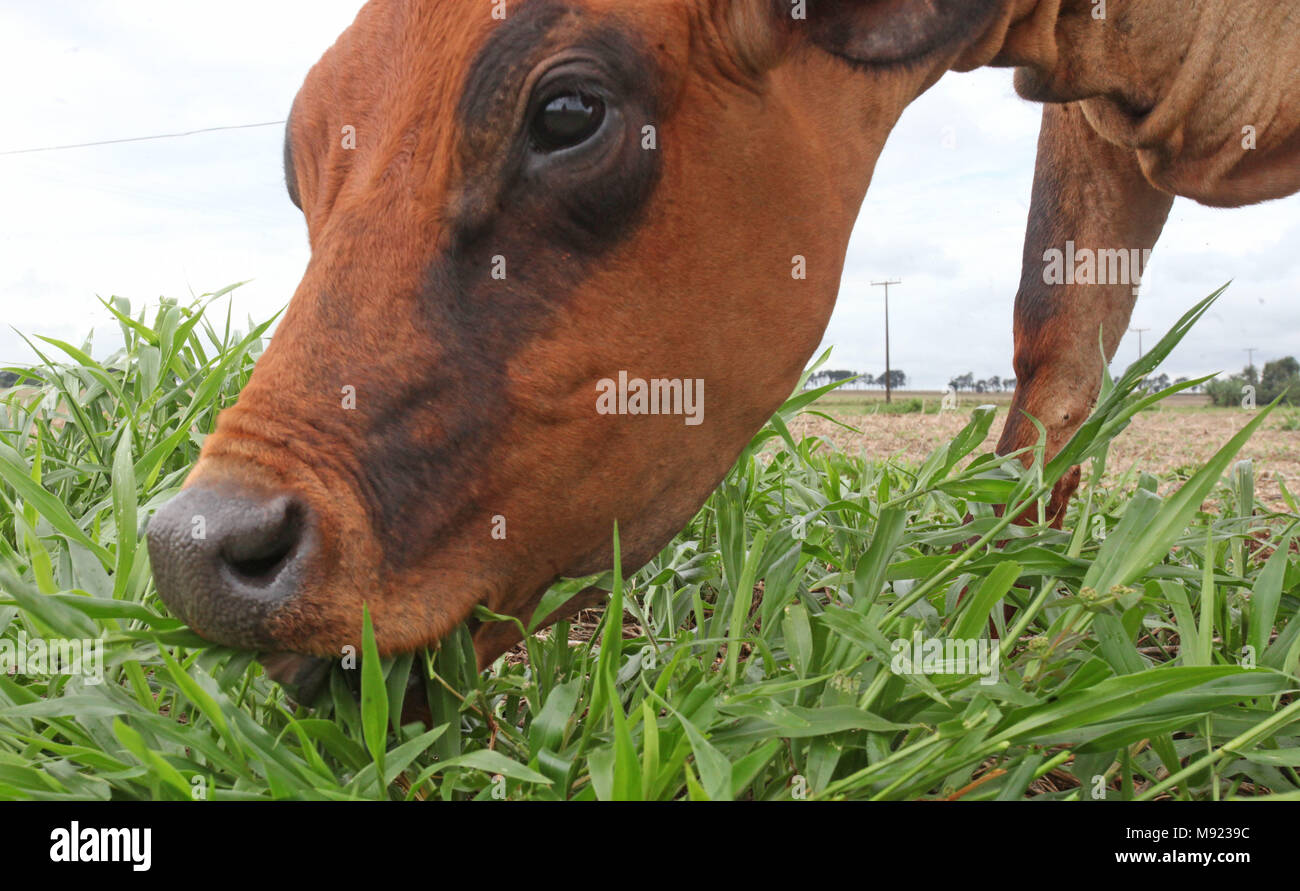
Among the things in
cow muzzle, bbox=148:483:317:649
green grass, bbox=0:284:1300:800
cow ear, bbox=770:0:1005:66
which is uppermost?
cow ear, bbox=770:0:1005:66

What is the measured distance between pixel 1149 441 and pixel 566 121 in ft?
27.7

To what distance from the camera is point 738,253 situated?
1856 mm

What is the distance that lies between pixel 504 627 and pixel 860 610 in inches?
25.4

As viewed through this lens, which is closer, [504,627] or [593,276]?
[593,276]

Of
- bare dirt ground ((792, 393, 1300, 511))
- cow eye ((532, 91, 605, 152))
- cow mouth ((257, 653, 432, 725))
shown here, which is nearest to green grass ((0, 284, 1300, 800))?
cow mouth ((257, 653, 432, 725))

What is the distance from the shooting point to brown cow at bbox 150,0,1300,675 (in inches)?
60.4

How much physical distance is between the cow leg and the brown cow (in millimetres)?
1595

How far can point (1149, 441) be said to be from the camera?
346 inches

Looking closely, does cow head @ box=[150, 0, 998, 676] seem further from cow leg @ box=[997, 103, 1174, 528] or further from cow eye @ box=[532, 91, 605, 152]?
cow leg @ box=[997, 103, 1174, 528]

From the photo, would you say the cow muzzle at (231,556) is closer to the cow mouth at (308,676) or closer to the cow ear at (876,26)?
the cow mouth at (308,676)
